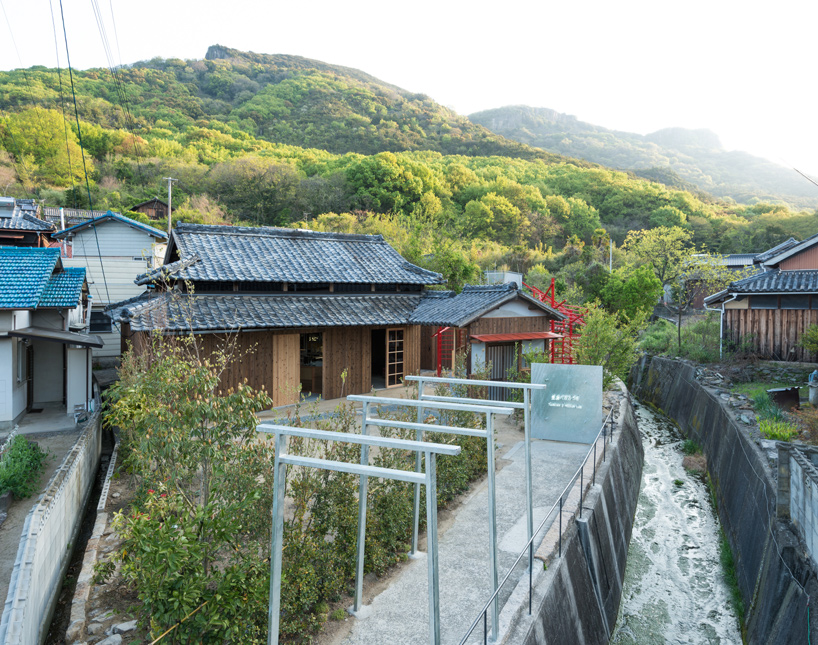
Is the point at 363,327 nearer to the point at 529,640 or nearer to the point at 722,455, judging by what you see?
the point at 722,455

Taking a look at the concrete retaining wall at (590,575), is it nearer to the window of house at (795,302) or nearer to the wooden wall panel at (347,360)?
the wooden wall panel at (347,360)

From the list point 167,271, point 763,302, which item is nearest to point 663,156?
point 763,302

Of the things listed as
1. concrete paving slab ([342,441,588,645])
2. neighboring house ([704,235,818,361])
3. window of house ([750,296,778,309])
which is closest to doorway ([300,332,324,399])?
concrete paving slab ([342,441,588,645])

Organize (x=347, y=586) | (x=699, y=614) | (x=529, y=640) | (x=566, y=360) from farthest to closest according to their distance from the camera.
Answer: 1. (x=566, y=360)
2. (x=699, y=614)
3. (x=347, y=586)
4. (x=529, y=640)

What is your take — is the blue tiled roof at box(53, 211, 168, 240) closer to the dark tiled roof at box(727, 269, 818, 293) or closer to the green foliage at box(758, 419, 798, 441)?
the green foliage at box(758, 419, 798, 441)

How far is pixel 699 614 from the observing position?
9.05 metres

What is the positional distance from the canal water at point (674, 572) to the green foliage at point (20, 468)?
36.6 feet

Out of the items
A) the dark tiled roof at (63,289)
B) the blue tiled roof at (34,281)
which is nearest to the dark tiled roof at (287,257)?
the dark tiled roof at (63,289)

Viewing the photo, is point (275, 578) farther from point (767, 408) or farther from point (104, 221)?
point (104, 221)

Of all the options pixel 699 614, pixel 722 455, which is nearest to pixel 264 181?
pixel 722 455

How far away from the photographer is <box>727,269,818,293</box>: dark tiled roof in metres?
18.4

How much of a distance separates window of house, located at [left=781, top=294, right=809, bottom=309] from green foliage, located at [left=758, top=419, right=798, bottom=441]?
9.51 meters

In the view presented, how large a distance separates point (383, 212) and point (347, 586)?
Answer: 4211 centimetres

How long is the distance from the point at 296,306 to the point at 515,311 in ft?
23.6
